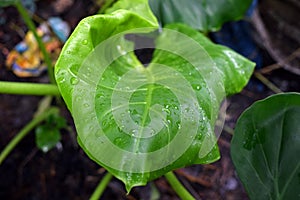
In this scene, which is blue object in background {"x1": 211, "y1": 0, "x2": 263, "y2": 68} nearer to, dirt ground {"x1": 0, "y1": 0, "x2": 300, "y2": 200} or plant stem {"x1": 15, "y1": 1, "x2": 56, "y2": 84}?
dirt ground {"x1": 0, "y1": 0, "x2": 300, "y2": 200}

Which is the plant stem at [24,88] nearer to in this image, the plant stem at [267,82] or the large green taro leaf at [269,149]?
the large green taro leaf at [269,149]

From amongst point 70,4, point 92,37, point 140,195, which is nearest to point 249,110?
point 92,37

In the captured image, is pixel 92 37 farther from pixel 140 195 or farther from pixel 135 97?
pixel 140 195

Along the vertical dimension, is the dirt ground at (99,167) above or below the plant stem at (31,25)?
below

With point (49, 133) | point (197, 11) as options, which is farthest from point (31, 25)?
point (197, 11)

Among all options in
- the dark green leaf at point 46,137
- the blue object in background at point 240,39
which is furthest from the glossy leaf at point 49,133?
the blue object in background at point 240,39

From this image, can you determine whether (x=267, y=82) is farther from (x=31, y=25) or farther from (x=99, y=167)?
(x=31, y=25)
